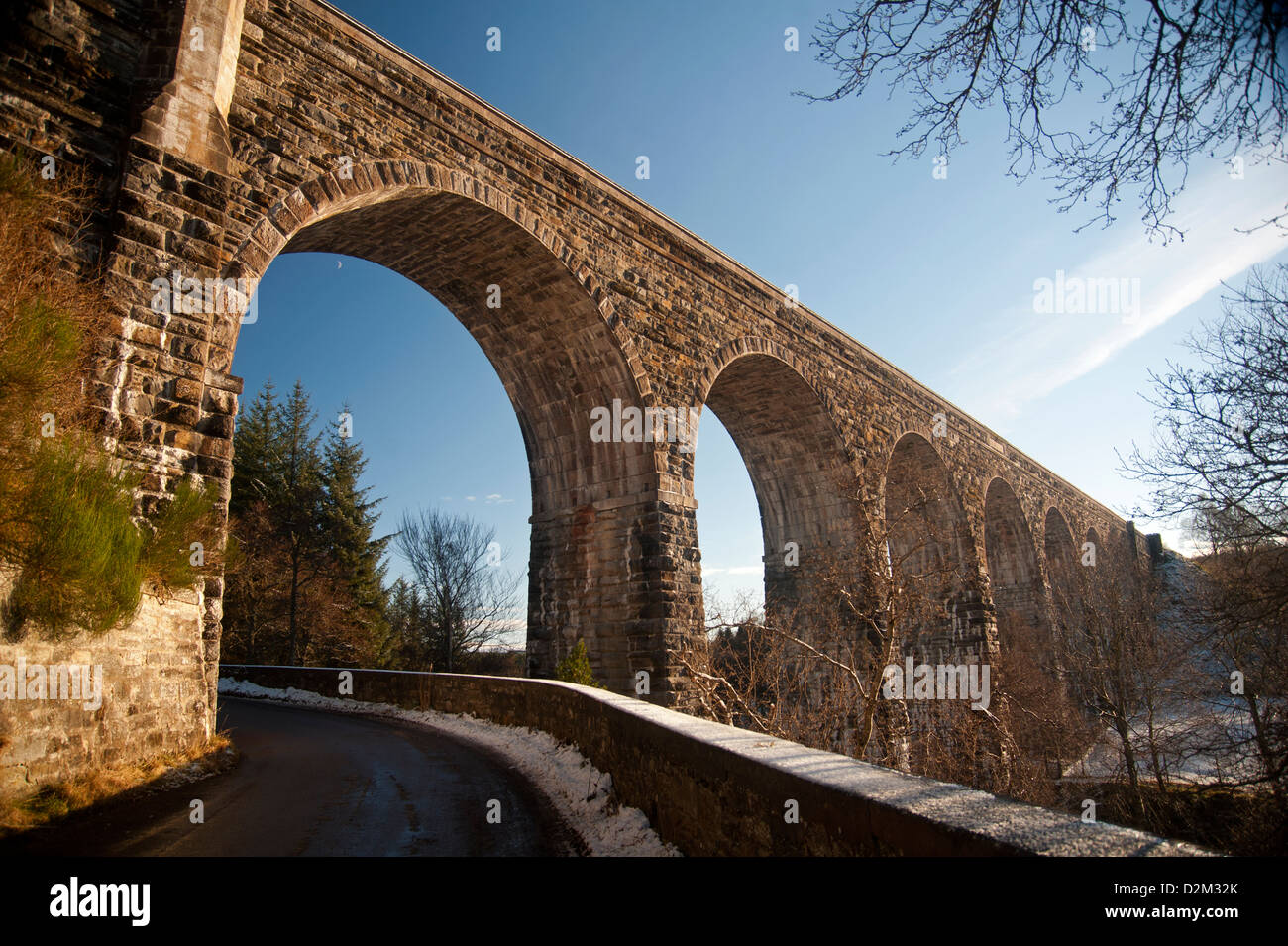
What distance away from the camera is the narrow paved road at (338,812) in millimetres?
4492

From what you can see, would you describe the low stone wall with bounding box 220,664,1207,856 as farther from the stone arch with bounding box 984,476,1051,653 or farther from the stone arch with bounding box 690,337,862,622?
the stone arch with bounding box 984,476,1051,653

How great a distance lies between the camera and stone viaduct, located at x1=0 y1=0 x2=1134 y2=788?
6.37 m

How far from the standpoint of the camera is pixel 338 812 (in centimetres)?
548

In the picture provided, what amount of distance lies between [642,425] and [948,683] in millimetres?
10896

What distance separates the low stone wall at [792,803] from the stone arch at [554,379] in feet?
17.2

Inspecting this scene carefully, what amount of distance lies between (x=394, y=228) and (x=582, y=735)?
303 inches

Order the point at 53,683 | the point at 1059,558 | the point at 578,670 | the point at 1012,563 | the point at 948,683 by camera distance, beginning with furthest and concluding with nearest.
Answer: the point at 1059,558
the point at 1012,563
the point at 948,683
the point at 578,670
the point at 53,683

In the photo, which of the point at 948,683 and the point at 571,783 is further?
the point at 948,683
